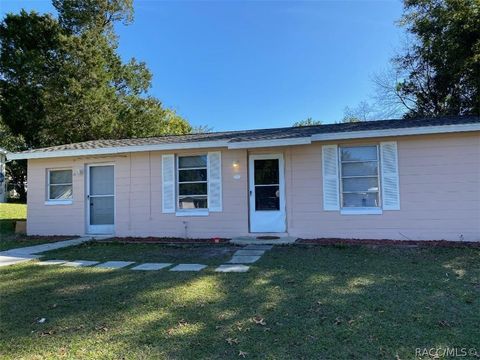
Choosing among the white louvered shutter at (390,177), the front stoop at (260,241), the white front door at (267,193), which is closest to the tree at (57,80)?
the white front door at (267,193)

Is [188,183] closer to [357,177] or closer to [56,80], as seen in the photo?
[357,177]

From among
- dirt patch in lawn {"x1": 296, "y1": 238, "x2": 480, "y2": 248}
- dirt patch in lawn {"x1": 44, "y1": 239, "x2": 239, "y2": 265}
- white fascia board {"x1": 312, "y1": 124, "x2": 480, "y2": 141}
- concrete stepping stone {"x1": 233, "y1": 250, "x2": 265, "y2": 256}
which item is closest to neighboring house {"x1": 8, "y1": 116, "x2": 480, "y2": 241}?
white fascia board {"x1": 312, "y1": 124, "x2": 480, "y2": 141}

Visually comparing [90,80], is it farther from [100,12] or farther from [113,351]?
[113,351]

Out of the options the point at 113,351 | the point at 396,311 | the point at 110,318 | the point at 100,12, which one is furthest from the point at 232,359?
the point at 100,12

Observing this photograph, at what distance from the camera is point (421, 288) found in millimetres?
5035

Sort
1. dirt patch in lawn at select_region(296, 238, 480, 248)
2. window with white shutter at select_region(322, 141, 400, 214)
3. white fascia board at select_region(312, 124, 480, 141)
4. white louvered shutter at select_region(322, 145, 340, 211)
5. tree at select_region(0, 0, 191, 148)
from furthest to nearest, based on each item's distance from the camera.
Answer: tree at select_region(0, 0, 191, 148), white louvered shutter at select_region(322, 145, 340, 211), window with white shutter at select_region(322, 141, 400, 214), white fascia board at select_region(312, 124, 480, 141), dirt patch in lawn at select_region(296, 238, 480, 248)

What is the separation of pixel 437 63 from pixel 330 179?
41.1 ft

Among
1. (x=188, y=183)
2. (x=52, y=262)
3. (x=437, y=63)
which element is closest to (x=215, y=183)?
(x=188, y=183)

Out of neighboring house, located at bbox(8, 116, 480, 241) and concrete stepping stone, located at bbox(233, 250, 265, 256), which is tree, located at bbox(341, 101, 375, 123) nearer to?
neighboring house, located at bbox(8, 116, 480, 241)

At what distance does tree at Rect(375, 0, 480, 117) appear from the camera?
1578cm

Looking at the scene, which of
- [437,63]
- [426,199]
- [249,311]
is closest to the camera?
[249,311]

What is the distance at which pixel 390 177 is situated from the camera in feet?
29.3

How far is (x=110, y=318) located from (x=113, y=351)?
87cm

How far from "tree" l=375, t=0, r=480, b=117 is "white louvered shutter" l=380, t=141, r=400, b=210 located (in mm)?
9861
